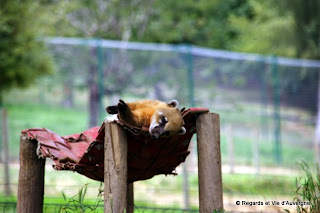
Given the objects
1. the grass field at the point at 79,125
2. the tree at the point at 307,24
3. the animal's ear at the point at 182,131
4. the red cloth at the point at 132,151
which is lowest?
the red cloth at the point at 132,151

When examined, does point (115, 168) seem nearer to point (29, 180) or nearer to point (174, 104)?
point (174, 104)

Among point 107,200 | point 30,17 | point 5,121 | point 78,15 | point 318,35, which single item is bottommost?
point 107,200

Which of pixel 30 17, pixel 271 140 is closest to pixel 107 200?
pixel 30 17

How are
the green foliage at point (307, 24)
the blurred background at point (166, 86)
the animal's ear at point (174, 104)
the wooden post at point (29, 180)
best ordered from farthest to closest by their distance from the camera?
the green foliage at point (307, 24)
the blurred background at point (166, 86)
the wooden post at point (29, 180)
the animal's ear at point (174, 104)

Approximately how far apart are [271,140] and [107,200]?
456 inches

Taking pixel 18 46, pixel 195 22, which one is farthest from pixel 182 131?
pixel 195 22

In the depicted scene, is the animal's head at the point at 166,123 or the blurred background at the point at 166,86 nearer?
the animal's head at the point at 166,123

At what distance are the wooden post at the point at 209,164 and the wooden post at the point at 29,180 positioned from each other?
4.91 ft

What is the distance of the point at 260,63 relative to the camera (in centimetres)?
1468

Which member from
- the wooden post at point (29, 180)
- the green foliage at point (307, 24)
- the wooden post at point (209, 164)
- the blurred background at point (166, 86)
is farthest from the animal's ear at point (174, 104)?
the green foliage at point (307, 24)

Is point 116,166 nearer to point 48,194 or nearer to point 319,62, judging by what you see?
point 48,194

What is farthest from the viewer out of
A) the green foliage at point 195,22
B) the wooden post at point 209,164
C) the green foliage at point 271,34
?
the green foliage at point 195,22

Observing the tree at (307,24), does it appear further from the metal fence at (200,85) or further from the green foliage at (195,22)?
the green foliage at (195,22)

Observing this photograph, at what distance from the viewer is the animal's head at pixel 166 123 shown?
3.69 meters
